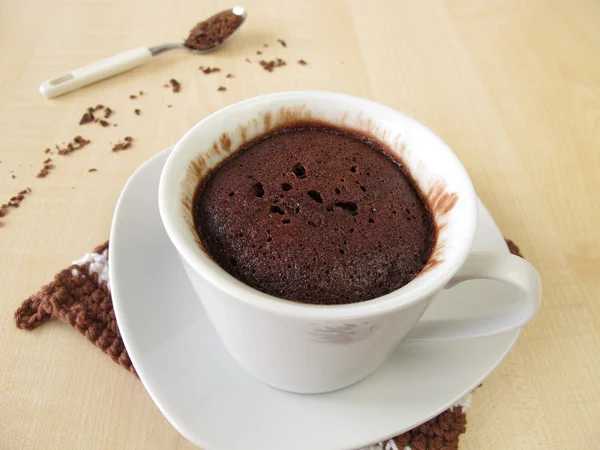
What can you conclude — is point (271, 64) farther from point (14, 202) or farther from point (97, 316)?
point (97, 316)

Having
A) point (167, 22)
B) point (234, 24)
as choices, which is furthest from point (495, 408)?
point (167, 22)

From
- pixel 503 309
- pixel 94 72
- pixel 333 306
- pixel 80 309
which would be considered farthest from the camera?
pixel 94 72

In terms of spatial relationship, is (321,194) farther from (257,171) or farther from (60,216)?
(60,216)

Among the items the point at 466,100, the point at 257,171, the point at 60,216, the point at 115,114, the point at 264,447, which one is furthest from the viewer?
the point at 466,100

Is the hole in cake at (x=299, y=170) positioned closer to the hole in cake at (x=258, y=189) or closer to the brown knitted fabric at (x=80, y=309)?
the hole in cake at (x=258, y=189)

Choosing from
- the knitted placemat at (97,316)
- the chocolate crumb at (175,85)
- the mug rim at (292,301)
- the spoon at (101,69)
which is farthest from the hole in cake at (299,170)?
the spoon at (101,69)

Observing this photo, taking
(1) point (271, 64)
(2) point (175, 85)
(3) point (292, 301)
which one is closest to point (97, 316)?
(3) point (292, 301)
